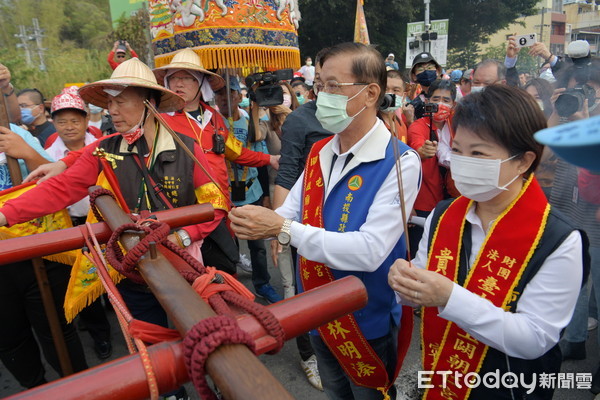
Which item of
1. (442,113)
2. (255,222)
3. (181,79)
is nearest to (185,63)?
(181,79)

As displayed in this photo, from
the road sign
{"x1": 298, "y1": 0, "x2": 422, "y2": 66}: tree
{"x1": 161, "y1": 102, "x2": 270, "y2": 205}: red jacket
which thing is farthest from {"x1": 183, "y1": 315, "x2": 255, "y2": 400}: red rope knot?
A: {"x1": 298, "y1": 0, "x2": 422, "y2": 66}: tree

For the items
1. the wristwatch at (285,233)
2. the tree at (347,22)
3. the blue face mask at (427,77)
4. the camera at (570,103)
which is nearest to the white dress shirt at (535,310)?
the wristwatch at (285,233)

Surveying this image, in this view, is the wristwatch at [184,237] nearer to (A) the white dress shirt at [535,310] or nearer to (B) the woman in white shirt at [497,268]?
(B) the woman in white shirt at [497,268]

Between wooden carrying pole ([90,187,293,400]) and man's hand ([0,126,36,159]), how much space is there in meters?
1.75

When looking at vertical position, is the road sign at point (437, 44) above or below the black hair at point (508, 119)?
above

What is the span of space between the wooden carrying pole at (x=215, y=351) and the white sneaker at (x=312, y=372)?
2019 millimetres

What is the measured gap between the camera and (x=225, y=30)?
114 inches

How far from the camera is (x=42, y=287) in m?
2.05

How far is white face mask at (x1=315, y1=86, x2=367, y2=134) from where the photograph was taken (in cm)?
173

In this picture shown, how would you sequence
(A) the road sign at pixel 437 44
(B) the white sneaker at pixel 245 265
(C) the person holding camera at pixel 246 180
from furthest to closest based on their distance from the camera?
(A) the road sign at pixel 437 44 → (B) the white sneaker at pixel 245 265 → (C) the person holding camera at pixel 246 180

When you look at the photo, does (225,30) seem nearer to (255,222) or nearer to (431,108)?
(431,108)

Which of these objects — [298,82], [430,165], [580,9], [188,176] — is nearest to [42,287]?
[188,176]

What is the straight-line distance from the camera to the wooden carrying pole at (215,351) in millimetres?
591

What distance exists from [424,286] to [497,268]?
0.27 meters
